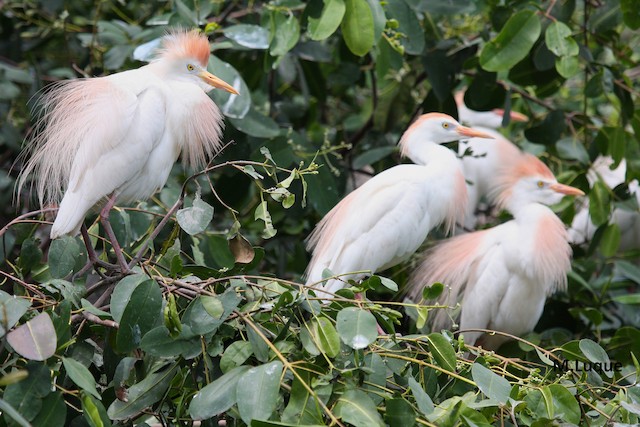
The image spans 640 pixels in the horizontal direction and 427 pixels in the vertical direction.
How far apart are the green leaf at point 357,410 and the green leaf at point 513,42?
1356mm

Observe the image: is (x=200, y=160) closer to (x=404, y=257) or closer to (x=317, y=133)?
(x=404, y=257)

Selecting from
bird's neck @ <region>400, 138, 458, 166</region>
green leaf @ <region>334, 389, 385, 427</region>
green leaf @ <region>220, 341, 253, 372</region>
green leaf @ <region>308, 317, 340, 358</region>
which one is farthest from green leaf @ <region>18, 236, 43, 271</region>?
bird's neck @ <region>400, 138, 458, 166</region>

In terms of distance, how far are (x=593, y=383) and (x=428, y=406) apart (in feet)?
1.48

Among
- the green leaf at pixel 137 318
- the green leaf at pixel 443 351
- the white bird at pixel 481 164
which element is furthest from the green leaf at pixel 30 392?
the white bird at pixel 481 164

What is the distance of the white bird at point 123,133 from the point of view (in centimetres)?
201

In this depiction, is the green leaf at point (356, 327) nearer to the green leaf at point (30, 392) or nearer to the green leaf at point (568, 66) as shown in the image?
the green leaf at point (30, 392)

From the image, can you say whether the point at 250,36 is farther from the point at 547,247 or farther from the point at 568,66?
the point at 547,247

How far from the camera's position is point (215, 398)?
140cm

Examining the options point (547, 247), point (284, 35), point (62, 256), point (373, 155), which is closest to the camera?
point (62, 256)

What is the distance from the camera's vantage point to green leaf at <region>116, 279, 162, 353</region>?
1.50 metres

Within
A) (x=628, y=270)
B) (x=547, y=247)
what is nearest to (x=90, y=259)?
(x=547, y=247)

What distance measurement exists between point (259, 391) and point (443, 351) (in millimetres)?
368

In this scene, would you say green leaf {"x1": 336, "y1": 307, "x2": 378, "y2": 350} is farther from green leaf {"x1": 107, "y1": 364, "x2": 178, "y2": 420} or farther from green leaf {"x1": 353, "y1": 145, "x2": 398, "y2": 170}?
green leaf {"x1": 353, "y1": 145, "x2": 398, "y2": 170}

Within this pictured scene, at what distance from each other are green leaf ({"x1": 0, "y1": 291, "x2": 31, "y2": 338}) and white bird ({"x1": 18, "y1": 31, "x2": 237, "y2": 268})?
0.53 metres
